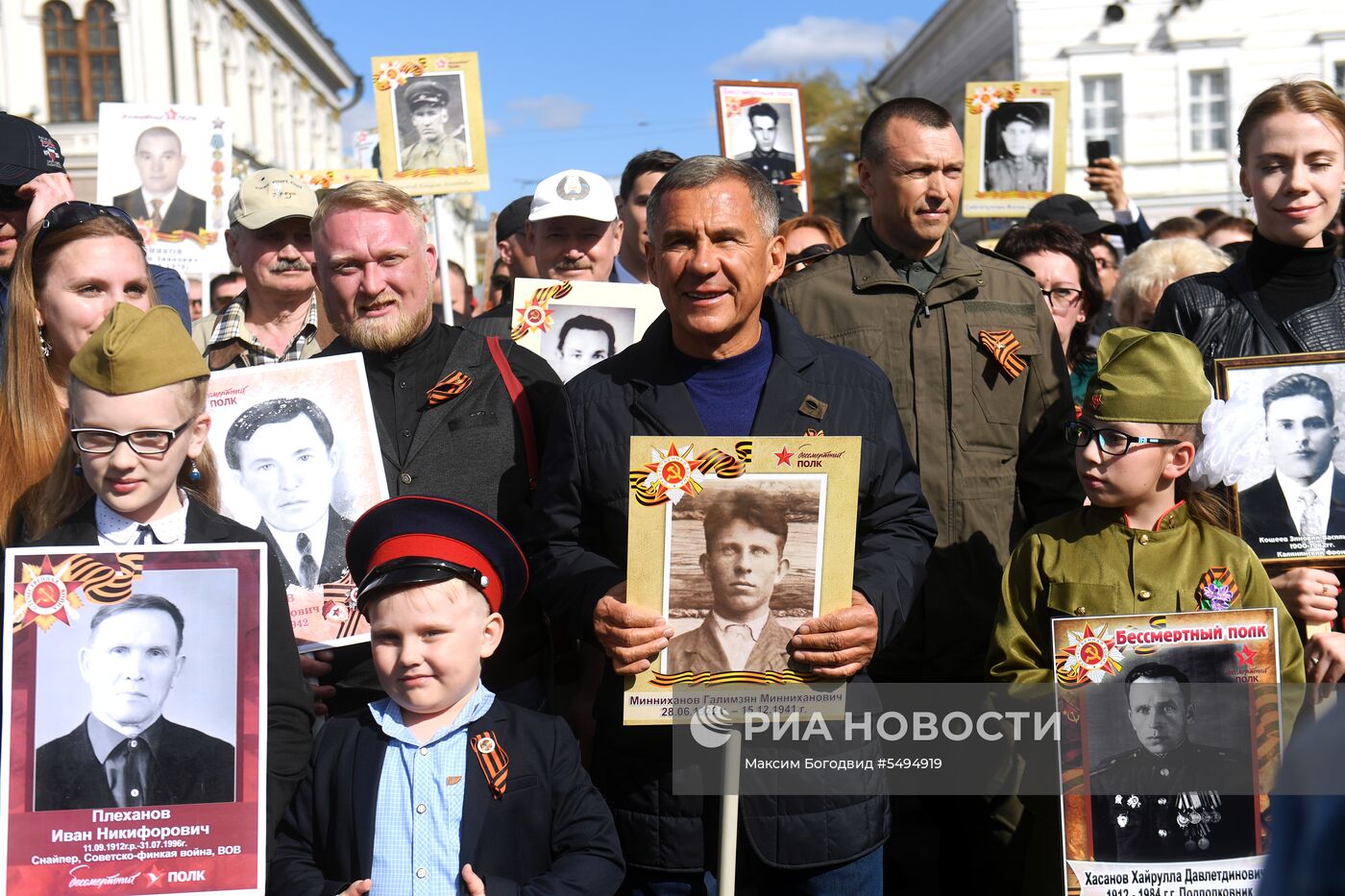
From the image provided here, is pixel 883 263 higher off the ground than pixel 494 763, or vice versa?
pixel 883 263

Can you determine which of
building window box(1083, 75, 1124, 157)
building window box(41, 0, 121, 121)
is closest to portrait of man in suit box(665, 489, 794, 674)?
building window box(1083, 75, 1124, 157)

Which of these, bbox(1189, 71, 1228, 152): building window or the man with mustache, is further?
bbox(1189, 71, 1228, 152): building window

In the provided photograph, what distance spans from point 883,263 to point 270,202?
2.11m

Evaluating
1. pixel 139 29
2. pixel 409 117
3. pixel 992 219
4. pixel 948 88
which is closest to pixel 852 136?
pixel 948 88

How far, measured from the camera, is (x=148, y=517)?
2.88 metres

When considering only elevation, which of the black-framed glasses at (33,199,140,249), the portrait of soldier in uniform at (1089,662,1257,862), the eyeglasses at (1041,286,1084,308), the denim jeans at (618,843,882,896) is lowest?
the denim jeans at (618,843,882,896)

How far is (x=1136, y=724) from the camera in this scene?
309cm

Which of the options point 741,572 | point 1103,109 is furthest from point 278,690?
point 1103,109

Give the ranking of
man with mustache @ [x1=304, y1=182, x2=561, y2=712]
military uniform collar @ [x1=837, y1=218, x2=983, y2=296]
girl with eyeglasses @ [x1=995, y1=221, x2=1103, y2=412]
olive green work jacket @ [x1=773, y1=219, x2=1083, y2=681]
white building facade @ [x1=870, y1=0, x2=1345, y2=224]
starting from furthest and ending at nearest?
white building facade @ [x1=870, y1=0, x2=1345, y2=224] < girl with eyeglasses @ [x1=995, y1=221, x2=1103, y2=412] < military uniform collar @ [x1=837, y1=218, x2=983, y2=296] < olive green work jacket @ [x1=773, y1=219, x2=1083, y2=681] < man with mustache @ [x1=304, y1=182, x2=561, y2=712]

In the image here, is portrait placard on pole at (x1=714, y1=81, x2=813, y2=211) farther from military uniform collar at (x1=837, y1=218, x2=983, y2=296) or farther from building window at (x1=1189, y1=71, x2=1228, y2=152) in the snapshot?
building window at (x1=1189, y1=71, x2=1228, y2=152)

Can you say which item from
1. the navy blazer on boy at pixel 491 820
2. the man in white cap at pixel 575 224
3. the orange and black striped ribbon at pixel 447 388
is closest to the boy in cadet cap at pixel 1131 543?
the navy blazer on boy at pixel 491 820

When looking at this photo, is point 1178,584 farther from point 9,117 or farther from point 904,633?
point 9,117

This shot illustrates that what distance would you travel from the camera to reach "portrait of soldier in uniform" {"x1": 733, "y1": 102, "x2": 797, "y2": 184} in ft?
26.6

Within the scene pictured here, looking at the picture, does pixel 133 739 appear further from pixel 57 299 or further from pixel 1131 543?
pixel 1131 543
